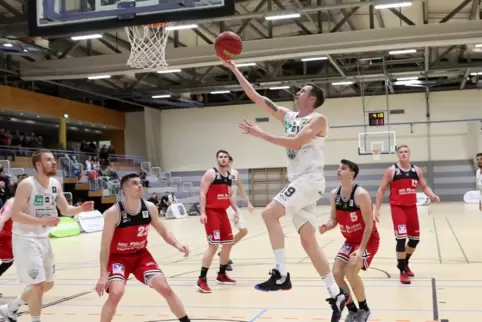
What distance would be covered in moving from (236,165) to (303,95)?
2747 centimetres

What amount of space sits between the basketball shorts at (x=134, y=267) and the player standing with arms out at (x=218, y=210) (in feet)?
9.65

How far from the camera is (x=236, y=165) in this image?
32.7m

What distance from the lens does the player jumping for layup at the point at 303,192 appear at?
4.89 m

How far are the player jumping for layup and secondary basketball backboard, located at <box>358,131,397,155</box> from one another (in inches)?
929

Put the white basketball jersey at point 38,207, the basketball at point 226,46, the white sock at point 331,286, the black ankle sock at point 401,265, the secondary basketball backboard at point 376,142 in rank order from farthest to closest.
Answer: the secondary basketball backboard at point 376,142, the black ankle sock at point 401,265, the white basketball jersey at point 38,207, the basketball at point 226,46, the white sock at point 331,286

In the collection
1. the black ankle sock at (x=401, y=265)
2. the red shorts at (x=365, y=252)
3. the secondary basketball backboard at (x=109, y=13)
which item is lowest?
the black ankle sock at (x=401, y=265)

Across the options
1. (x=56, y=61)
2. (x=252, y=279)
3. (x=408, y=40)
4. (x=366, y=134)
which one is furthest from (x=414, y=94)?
(x=252, y=279)

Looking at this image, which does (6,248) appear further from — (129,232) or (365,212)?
(365,212)

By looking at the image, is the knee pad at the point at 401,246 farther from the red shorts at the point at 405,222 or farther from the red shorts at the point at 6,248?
the red shorts at the point at 6,248

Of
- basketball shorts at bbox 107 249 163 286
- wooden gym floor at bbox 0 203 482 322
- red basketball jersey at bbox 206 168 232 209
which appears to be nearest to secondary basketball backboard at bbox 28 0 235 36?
red basketball jersey at bbox 206 168 232 209

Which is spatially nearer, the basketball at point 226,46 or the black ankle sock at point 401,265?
the basketball at point 226,46

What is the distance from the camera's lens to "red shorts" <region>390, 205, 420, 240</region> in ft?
26.8

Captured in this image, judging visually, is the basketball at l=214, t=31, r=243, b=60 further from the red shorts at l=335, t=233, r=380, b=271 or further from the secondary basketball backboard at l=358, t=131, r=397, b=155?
the secondary basketball backboard at l=358, t=131, r=397, b=155

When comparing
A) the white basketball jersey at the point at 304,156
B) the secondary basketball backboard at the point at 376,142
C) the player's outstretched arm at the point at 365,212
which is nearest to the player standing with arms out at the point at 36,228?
the white basketball jersey at the point at 304,156
